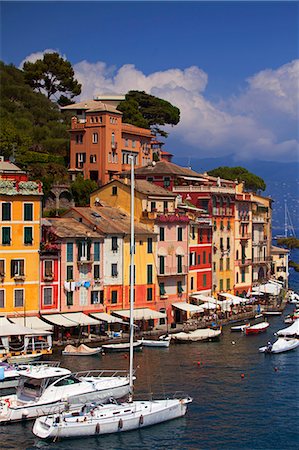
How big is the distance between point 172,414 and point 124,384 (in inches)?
142

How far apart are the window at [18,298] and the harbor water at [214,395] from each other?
544 cm

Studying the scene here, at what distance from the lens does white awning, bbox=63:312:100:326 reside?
58125 millimetres

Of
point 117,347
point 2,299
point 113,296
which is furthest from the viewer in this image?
point 113,296

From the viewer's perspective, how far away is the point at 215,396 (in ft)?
146

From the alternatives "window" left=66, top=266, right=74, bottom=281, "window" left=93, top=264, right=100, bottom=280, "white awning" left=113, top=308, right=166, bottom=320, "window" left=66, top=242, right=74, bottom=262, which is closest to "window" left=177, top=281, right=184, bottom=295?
"white awning" left=113, top=308, right=166, bottom=320

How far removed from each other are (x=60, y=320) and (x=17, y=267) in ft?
16.1

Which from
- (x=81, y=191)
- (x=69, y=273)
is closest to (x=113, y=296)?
(x=69, y=273)

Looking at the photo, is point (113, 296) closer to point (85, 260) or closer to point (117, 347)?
point (85, 260)

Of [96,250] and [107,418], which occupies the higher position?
[96,250]

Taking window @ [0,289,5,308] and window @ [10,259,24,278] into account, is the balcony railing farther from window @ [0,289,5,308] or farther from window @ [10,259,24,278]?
window @ [0,289,5,308]

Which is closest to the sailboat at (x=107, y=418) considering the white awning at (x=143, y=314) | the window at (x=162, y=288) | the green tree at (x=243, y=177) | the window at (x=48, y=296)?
the window at (x=48, y=296)

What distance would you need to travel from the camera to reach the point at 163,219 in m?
68.8

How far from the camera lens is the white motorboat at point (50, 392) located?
3866 cm

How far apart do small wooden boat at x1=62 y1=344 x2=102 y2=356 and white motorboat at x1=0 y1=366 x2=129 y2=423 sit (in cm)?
1122
